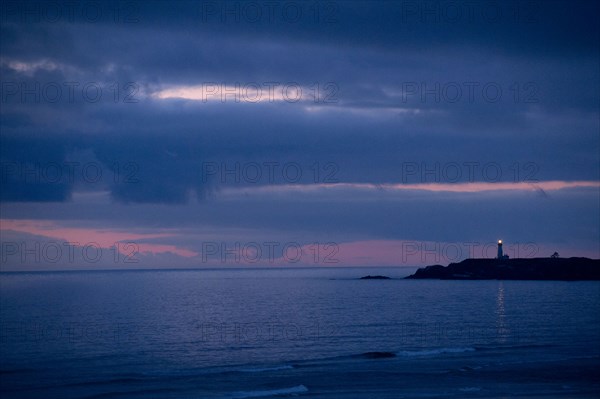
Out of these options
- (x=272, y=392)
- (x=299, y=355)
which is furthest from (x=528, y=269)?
(x=272, y=392)

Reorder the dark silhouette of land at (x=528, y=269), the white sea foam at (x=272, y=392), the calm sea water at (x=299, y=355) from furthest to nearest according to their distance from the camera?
the dark silhouette of land at (x=528, y=269) < the calm sea water at (x=299, y=355) < the white sea foam at (x=272, y=392)

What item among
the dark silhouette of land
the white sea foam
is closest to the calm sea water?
the white sea foam

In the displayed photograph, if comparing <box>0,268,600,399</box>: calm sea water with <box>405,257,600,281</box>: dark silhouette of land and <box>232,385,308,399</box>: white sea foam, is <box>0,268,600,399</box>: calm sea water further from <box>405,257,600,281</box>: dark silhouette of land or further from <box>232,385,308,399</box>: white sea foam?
<box>405,257,600,281</box>: dark silhouette of land

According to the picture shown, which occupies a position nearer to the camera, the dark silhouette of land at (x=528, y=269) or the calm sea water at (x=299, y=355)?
the calm sea water at (x=299, y=355)

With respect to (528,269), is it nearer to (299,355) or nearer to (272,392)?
(299,355)

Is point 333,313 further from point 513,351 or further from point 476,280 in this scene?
point 476,280

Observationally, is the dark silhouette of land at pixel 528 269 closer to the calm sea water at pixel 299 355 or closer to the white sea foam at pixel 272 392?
the calm sea water at pixel 299 355

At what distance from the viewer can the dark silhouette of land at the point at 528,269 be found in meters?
163

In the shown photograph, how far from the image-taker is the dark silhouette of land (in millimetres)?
163125

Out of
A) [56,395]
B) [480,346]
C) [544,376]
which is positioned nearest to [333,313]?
[480,346]

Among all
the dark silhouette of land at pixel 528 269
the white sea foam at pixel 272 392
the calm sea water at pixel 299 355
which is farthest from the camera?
the dark silhouette of land at pixel 528 269

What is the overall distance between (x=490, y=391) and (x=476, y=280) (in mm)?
157536

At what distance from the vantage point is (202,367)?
125ft

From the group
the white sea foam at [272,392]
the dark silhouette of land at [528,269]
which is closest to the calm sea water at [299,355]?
the white sea foam at [272,392]
